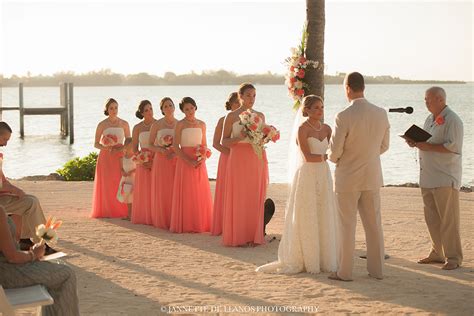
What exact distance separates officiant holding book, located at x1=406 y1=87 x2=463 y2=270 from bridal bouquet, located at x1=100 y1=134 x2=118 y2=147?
6066 mm

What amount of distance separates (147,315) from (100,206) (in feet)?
22.0

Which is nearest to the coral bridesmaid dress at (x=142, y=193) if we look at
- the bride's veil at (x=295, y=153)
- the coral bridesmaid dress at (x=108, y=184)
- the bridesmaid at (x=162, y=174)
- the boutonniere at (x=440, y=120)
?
the bridesmaid at (x=162, y=174)

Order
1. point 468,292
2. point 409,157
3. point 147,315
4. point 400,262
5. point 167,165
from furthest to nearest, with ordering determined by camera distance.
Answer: point 409,157, point 167,165, point 400,262, point 468,292, point 147,315

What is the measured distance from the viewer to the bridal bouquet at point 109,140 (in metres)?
14.6

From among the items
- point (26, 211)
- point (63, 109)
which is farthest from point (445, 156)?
point (63, 109)

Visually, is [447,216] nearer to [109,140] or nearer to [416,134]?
[416,134]

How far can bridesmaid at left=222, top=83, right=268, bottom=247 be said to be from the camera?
1189 cm

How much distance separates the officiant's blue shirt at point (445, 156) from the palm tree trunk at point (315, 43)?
7.30ft

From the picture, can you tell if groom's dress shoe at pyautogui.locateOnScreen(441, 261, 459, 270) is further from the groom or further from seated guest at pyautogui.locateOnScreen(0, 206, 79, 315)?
seated guest at pyautogui.locateOnScreen(0, 206, 79, 315)

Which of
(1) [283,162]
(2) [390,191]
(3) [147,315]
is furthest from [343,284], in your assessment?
(1) [283,162]

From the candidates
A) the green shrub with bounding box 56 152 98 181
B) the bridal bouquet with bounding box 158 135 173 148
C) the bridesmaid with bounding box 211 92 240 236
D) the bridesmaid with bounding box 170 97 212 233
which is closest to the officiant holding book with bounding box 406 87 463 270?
the bridesmaid with bounding box 211 92 240 236

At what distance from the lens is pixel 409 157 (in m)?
38.3

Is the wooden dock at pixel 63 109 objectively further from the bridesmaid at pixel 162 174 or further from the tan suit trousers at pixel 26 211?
the tan suit trousers at pixel 26 211

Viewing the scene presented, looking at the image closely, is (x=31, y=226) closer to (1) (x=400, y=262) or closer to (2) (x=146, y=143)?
(2) (x=146, y=143)
